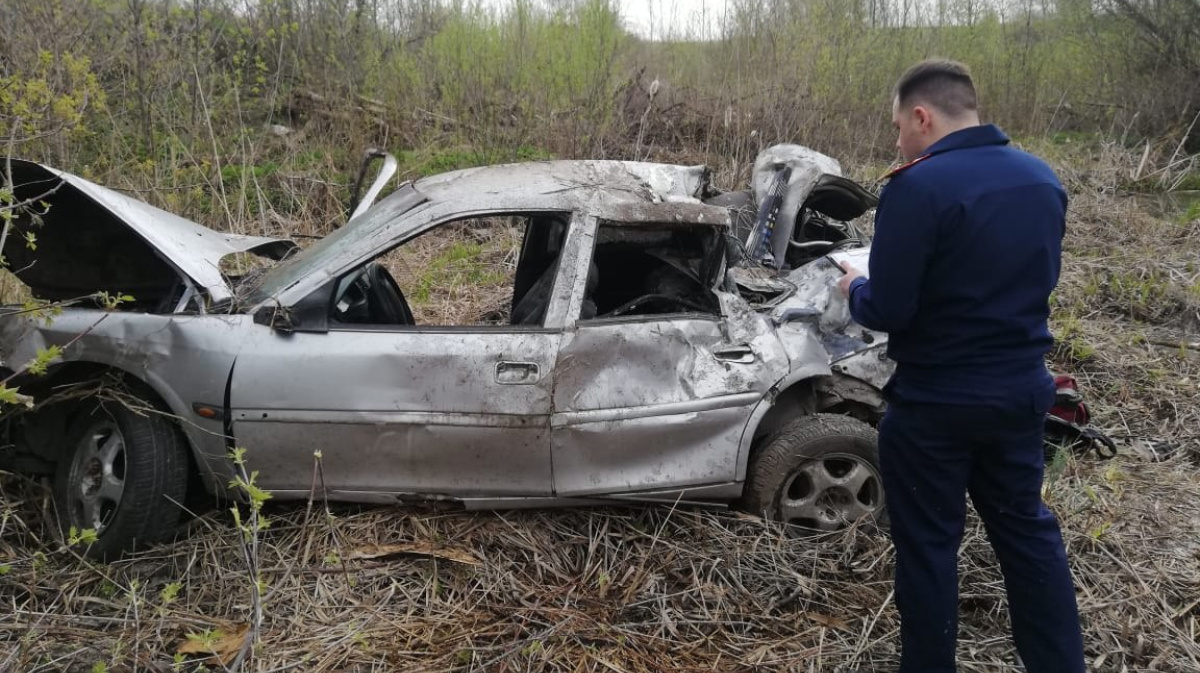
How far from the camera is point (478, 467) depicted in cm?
303

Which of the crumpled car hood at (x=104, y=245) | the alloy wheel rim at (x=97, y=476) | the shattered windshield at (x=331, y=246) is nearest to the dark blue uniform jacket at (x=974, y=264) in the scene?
the shattered windshield at (x=331, y=246)

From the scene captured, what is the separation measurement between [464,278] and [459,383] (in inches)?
123

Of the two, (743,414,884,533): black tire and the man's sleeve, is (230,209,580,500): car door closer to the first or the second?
(743,414,884,533): black tire

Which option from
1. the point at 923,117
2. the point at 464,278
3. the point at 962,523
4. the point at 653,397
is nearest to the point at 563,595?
the point at 653,397

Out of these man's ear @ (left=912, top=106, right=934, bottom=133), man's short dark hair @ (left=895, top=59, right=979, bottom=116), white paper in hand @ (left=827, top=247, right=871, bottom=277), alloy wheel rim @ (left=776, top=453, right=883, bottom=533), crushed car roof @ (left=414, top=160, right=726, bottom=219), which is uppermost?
man's short dark hair @ (left=895, top=59, right=979, bottom=116)

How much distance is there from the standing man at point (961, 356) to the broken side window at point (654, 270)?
3.20 ft

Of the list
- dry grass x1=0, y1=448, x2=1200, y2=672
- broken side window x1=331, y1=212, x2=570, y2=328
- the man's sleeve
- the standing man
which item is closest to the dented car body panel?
broken side window x1=331, y1=212, x2=570, y2=328

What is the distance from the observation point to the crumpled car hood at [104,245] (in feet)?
10.4

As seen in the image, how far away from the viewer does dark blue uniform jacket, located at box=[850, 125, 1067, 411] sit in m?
2.19

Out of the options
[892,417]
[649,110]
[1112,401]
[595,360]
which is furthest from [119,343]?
[649,110]

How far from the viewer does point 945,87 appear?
7.66 feet

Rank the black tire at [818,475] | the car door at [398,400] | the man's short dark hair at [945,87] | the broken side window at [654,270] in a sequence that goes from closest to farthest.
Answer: the man's short dark hair at [945,87], the car door at [398,400], the black tire at [818,475], the broken side window at [654,270]

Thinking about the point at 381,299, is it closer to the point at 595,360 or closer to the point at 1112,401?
the point at 595,360

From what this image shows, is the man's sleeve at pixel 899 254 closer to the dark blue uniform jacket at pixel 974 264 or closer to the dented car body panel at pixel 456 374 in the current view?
the dark blue uniform jacket at pixel 974 264
